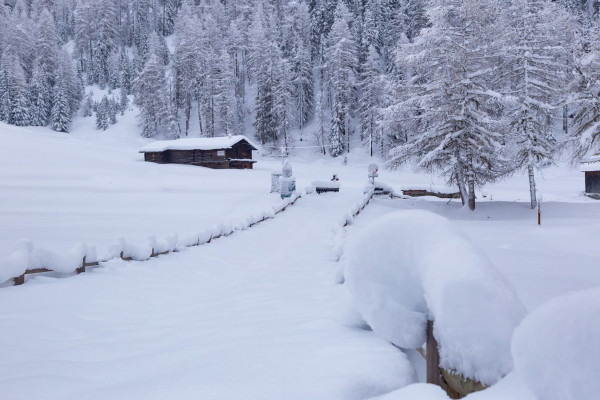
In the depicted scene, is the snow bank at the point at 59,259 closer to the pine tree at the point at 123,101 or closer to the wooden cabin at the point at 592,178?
the wooden cabin at the point at 592,178

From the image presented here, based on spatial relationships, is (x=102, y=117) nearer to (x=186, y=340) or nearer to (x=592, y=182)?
(x=592, y=182)

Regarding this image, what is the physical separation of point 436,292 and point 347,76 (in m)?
52.8

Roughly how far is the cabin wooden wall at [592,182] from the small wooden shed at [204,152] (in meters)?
32.5

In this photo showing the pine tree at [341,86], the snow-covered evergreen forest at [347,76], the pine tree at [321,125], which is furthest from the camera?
the pine tree at [321,125]

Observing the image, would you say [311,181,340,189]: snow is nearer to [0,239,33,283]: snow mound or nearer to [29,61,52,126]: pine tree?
[0,239,33,283]: snow mound

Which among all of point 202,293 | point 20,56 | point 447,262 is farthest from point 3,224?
point 20,56

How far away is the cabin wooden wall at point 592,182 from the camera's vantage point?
1124 inches

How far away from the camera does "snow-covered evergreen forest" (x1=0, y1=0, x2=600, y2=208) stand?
59.6ft

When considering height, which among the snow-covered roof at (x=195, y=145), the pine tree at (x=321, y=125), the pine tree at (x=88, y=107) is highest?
the pine tree at (x=88, y=107)

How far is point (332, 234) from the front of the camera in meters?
11.1

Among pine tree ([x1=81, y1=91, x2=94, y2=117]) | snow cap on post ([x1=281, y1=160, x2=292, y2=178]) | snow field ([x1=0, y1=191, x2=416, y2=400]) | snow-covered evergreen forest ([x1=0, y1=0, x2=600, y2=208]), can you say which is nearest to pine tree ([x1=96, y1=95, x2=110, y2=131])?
snow-covered evergreen forest ([x1=0, y1=0, x2=600, y2=208])

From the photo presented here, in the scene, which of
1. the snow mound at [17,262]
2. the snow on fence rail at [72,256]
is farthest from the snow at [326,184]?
the snow mound at [17,262]

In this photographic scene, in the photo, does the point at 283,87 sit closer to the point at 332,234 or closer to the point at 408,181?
the point at 408,181

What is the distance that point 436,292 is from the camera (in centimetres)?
208
